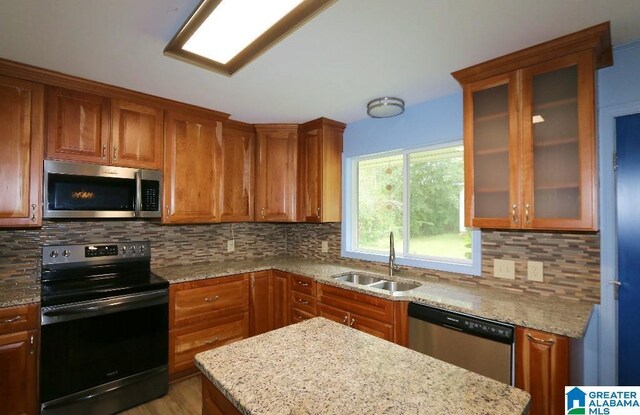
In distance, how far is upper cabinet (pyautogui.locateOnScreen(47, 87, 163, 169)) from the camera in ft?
7.09

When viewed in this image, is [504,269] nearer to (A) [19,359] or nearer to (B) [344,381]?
(B) [344,381]

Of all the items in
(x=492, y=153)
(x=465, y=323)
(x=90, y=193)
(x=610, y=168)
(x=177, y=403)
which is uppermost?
(x=492, y=153)

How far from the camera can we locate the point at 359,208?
3326mm

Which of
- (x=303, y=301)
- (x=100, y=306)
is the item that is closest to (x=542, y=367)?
(x=303, y=301)

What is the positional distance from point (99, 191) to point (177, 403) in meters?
1.70

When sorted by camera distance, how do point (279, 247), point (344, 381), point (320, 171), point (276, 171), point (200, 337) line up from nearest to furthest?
point (344, 381), point (200, 337), point (320, 171), point (276, 171), point (279, 247)

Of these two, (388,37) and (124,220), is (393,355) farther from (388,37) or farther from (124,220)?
(124,220)

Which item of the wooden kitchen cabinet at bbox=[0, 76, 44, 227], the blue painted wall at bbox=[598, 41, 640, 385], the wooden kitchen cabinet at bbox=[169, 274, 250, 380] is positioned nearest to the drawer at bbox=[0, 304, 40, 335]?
the wooden kitchen cabinet at bbox=[0, 76, 44, 227]

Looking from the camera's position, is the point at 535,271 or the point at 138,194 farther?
the point at 138,194

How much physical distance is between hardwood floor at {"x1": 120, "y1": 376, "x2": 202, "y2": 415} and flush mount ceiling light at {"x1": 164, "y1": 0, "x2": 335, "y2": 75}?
2.29 meters

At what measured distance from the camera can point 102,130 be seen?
91.7 inches

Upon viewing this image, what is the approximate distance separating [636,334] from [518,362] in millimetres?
702

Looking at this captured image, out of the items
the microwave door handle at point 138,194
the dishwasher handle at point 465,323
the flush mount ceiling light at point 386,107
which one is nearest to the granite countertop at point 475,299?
the dishwasher handle at point 465,323

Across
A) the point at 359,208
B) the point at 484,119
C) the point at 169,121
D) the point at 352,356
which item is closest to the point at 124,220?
the point at 169,121
